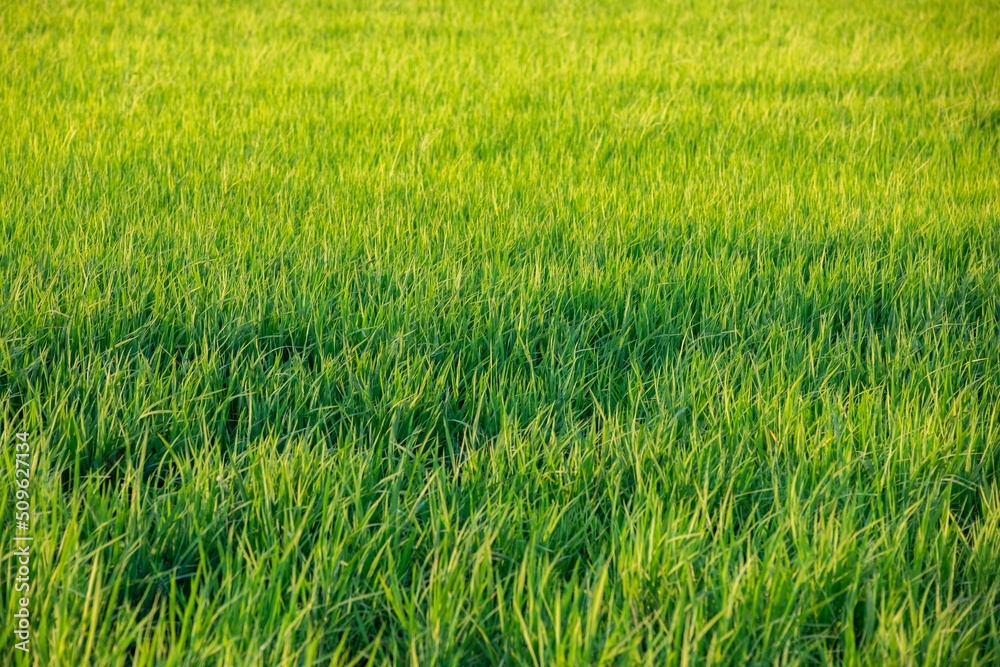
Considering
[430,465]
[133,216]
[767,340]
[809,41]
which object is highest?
[809,41]

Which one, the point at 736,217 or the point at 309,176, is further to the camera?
the point at 309,176

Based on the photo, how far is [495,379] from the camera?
183 cm

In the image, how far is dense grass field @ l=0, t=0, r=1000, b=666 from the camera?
3.79 ft

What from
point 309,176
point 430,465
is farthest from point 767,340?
point 309,176

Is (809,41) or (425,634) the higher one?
(809,41)

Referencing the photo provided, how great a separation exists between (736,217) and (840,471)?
147cm

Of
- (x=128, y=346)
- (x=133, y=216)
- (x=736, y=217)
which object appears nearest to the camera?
(x=128, y=346)

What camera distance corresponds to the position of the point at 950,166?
3377 millimetres

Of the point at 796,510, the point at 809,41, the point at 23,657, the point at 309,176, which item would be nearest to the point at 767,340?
the point at 796,510

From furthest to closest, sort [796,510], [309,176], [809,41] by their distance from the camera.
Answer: [809,41]
[309,176]
[796,510]

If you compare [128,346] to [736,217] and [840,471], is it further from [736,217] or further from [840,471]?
[736,217]

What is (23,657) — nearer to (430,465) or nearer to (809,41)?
(430,465)

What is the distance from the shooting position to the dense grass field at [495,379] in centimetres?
115

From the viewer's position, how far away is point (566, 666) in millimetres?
1049
